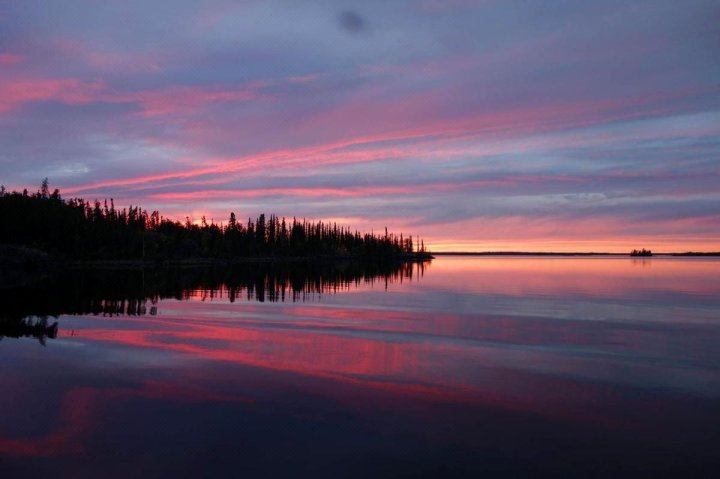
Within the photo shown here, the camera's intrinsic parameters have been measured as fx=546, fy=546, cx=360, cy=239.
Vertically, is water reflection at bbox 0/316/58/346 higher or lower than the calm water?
higher

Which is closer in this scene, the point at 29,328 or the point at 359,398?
the point at 359,398

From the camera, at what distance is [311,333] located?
28000 mm

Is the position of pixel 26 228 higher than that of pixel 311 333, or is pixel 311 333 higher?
pixel 26 228

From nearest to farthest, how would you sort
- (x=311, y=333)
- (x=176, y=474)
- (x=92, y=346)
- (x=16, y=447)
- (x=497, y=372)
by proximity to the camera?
1. (x=176, y=474)
2. (x=16, y=447)
3. (x=497, y=372)
4. (x=92, y=346)
5. (x=311, y=333)

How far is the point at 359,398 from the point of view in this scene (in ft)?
51.8

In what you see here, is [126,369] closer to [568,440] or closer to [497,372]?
[497,372]

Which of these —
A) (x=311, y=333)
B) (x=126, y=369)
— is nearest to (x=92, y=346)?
(x=126, y=369)

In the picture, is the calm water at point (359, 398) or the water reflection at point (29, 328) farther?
the water reflection at point (29, 328)

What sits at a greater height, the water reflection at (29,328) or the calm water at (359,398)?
the water reflection at (29,328)

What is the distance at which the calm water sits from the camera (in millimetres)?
11484

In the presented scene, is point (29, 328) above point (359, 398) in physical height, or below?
above

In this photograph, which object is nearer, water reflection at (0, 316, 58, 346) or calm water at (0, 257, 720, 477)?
calm water at (0, 257, 720, 477)

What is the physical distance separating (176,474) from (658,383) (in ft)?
49.5

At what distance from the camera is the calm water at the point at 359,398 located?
11.5m
